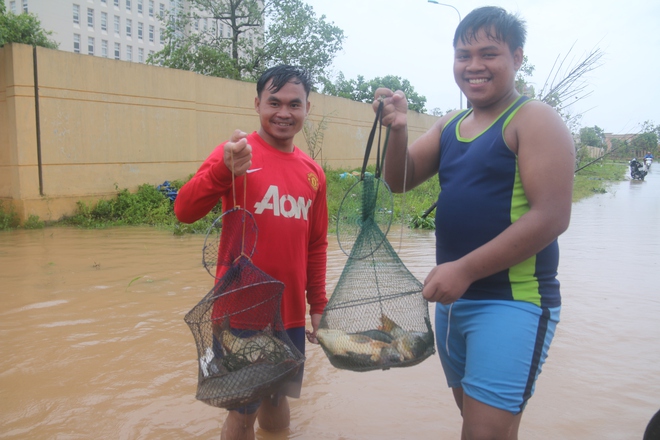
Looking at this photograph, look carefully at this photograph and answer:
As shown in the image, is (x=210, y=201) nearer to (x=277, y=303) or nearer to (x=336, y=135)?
(x=277, y=303)

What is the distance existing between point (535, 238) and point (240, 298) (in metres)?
1.21

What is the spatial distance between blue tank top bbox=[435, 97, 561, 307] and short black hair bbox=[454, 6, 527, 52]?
23 centimetres

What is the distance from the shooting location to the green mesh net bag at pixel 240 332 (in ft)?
7.32

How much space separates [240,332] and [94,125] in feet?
32.6

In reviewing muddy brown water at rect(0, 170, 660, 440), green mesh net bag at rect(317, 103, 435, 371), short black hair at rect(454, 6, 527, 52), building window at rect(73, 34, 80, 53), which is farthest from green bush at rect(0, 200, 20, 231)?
building window at rect(73, 34, 80, 53)

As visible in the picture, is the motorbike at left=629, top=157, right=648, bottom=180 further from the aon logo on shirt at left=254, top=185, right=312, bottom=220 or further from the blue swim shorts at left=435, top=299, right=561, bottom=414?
the blue swim shorts at left=435, top=299, right=561, bottom=414

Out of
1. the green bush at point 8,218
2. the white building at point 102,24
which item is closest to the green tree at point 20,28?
the green bush at point 8,218

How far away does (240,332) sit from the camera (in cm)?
261

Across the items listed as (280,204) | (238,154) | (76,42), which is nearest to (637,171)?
(280,204)

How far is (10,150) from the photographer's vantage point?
1023cm

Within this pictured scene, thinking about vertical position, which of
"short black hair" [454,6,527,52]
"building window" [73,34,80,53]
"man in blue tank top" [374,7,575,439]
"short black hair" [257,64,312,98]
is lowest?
"man in blue tank top" [374,7,575,439]

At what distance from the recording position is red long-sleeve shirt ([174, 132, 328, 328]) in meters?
2.58

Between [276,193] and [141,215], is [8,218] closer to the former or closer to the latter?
[141,215]

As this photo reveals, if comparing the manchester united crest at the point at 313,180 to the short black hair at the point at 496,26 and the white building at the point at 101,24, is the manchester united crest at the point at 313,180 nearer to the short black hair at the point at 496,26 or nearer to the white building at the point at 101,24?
the short black hair at the point at 496,26
